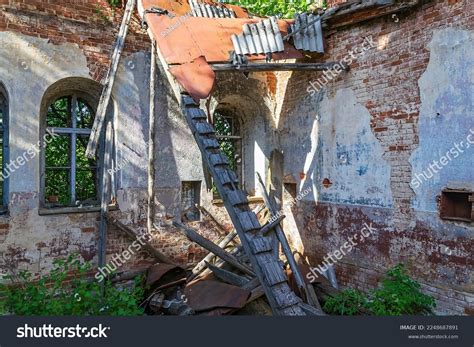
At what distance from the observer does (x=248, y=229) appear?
5219 millimetres

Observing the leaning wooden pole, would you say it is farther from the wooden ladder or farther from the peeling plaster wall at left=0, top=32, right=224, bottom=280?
the wooden ladder

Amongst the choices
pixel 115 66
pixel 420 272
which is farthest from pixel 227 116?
pixel 420 272

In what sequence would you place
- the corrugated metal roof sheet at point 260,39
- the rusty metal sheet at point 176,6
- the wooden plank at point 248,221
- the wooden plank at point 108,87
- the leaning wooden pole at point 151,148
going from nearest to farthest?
1. the wooden plank at point 248,221
2. the wooden plank at point 108,87
3. the corrugated metal roof sheet at point 260,39
4. the leaning wooden pole at point 151,148
5. the rusty metal sheet at point 176,6

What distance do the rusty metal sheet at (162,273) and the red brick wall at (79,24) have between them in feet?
11.2

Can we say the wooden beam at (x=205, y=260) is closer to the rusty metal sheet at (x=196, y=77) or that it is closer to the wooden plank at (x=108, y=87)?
the wooden plank at (x=108, y=87)

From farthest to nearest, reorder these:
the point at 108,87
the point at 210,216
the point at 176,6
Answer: the point at 210,216 < the point at 176,6 < the point at 108,87

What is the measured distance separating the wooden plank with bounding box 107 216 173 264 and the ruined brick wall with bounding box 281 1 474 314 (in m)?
2.79

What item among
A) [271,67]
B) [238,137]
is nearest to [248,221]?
[271,67]

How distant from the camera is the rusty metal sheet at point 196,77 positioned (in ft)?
22.4

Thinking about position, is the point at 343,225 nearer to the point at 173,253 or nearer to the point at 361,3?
the point at 173,253

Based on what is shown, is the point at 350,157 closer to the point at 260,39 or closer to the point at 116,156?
the point at 260,39

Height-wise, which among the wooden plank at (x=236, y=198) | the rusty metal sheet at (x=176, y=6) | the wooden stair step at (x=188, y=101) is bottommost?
the wooden plank at (x=236, y=198)

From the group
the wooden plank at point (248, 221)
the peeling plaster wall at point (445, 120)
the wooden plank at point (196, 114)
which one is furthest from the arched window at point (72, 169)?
the peeling plaster wall at point (445, 120)

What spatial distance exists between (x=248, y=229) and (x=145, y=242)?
3079mm
